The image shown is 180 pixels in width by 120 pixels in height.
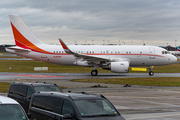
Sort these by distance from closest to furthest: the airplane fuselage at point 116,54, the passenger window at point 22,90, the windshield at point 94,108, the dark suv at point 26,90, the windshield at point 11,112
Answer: the windshield at point 11,112, the windshield at point 94,108, the dark suv at point 26,90, the passenger window at point 22,90, the airplane fuselage at point 116,54

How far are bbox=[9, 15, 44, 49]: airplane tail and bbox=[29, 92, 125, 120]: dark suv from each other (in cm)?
3859

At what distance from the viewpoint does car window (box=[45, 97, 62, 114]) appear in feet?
30.8

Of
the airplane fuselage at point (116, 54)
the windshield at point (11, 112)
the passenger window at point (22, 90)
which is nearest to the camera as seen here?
the windshield at point (11, 112)

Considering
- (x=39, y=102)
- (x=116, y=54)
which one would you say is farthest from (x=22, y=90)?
(x=116, y=54)

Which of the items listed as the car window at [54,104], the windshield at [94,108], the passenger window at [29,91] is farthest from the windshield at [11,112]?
the passenger window at [29,91]

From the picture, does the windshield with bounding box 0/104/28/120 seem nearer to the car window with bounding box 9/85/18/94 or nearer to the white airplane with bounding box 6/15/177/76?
the car window with bounding box 9/85/18/94

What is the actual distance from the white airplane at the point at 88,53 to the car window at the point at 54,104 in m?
33.3

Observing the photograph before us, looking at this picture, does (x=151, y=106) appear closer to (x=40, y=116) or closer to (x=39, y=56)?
(x=40, y=116)

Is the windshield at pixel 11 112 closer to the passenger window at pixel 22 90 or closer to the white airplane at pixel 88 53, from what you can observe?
the passenger window at pixel 22 90

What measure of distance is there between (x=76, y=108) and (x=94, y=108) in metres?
0.69

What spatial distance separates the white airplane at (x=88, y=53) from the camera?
44928 mm

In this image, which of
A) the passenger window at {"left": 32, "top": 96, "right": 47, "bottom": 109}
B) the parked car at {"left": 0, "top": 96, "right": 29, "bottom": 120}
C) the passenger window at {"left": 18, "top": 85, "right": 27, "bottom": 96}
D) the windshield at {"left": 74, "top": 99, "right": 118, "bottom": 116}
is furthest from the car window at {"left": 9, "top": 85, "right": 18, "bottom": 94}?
the windshield at {"left": 74, "top": 99, "right": 118, "bottom": 116}

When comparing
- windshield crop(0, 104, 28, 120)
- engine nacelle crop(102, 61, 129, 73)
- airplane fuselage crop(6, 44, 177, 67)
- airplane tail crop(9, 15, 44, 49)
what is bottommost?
windshield crop(0, 104, 28, 120)

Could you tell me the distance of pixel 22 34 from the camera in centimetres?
4781
